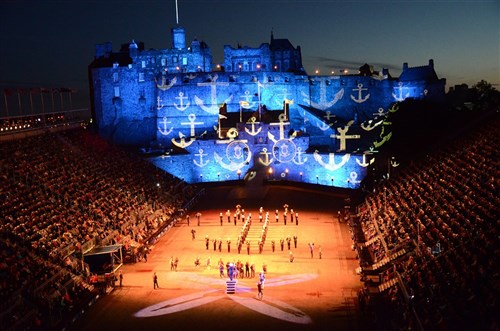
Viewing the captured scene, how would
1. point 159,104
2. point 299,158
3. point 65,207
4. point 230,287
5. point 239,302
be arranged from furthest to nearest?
point 159,104 → point 299,158 → point 65,207 → point 230,287 → point 239,302

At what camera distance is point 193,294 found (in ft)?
85.9

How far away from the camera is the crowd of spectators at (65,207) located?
24.2m

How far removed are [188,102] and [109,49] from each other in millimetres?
12987

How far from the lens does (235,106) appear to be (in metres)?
62.4

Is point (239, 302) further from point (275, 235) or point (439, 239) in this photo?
point (275, 235)

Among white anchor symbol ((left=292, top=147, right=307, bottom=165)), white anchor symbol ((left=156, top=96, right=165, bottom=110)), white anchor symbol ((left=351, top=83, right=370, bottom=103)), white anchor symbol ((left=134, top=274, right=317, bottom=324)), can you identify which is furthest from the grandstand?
white anchor symbol ((left=351, top=83, right=370, bottom=103))

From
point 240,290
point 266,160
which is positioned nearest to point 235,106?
point 266,160

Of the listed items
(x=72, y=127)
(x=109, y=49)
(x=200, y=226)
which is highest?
(x=109, y=49)

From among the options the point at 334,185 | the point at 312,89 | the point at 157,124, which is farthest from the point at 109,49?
the point at 334,185

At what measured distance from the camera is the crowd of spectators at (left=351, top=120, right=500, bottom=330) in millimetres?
19094

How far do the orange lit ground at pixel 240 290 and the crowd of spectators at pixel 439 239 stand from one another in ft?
4.61

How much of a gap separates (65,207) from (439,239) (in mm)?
20636

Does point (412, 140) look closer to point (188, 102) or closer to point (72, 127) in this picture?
point (188, 102)

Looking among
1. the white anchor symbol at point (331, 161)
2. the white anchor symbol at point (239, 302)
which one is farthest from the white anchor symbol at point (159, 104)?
the white anchor symbol at point (239, 302)
